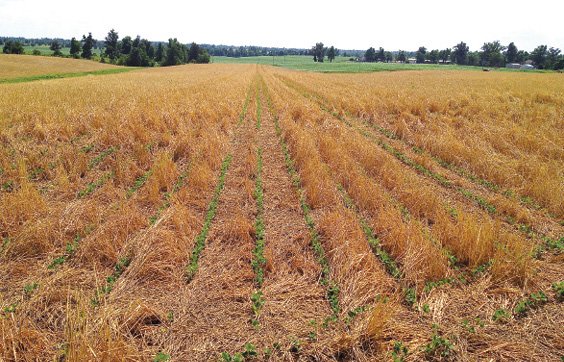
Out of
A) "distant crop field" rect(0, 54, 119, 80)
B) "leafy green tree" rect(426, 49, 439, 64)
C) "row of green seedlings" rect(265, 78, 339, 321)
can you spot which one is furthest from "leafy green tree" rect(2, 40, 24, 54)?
"leafy green tree" rect(426, 49, 439, 64)

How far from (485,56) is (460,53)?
39.8 feet

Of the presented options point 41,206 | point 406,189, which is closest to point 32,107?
point 41,206

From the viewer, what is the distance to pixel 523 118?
1116 cm

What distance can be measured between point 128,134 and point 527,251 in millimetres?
9784

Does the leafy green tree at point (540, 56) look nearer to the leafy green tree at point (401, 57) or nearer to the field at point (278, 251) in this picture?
the leafy green tree at point (401, 57)

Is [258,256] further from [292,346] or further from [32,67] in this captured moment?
[32,67]

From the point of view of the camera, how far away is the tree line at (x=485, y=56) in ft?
370

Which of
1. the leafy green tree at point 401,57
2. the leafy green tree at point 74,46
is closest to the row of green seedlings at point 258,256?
the leafy green tree at point 74,46

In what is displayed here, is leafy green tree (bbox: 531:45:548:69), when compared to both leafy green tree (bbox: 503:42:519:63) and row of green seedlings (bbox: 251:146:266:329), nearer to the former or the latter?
leafy green tree (bbox: 503:42:519:63)

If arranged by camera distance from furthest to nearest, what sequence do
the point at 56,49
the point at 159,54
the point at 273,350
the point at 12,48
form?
the point at 159,54, the point at 56,49, the point at 12,48, the point at 273,350

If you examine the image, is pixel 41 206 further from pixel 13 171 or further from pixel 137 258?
pixel 137 258

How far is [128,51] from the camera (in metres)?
94.8

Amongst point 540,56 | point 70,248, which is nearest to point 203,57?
point 70,248

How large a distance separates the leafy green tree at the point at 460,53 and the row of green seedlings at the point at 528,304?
537 feet
